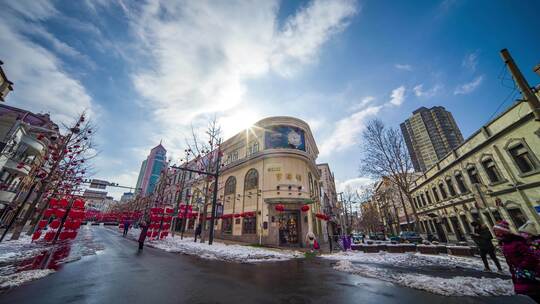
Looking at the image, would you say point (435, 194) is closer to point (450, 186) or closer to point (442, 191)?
point (442, 191)

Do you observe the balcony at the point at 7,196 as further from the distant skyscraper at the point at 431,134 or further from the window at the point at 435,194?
the distant skyscraper at the point at 431,134

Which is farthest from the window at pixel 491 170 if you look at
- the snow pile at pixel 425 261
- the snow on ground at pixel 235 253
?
the snow on ground at pixel 235 253

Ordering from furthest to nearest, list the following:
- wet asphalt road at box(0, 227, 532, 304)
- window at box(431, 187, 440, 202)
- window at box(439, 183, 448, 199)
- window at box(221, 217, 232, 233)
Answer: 1. window at box(431, 187, 440, 202)
2. window at box(221, 217, 232, 233)
3. window at box(439, 183, 448, 199)
4. wet asphalt road at box(0, 227, 532, 304)

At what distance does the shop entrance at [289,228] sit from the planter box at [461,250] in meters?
11.9

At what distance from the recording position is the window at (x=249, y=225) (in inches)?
823

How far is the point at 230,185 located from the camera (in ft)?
86.4

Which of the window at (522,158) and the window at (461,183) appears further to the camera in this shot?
the window at (461,183)

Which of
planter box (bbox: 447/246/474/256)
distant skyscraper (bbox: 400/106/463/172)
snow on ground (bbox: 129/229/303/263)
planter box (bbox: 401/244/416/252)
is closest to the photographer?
snow on ground (bbox: 129/229/303/263)

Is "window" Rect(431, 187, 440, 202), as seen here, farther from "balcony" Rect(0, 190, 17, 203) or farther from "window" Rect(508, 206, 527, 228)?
"balcony" Rect(0, 190, 17, 203)

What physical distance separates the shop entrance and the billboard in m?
7.66

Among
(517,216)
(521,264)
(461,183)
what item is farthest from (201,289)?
(461,183)

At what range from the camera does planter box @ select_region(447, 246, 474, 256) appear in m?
12.0

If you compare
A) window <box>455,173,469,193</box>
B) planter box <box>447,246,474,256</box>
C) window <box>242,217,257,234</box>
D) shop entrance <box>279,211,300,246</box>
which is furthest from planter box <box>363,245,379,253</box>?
window <box>455,173,469,193</box>

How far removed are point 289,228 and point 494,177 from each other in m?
18.6
